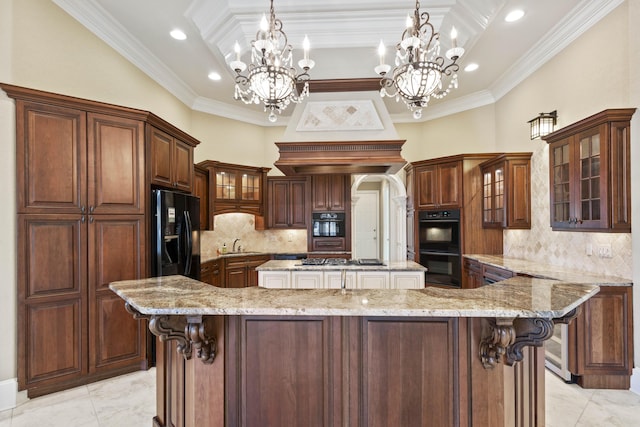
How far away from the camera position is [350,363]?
→ 1612 mm

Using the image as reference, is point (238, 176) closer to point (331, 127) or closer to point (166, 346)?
point (331, 127)

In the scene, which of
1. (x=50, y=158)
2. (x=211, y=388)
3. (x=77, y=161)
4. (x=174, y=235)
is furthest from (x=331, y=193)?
(x=211, y=388)

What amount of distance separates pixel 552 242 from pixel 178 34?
5.08 m

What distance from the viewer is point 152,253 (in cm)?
317

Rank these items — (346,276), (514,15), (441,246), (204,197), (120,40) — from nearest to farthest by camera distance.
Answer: (514,15), (120,40), (346,276), (441,246), (204,197)

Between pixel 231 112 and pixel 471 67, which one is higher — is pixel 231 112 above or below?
below

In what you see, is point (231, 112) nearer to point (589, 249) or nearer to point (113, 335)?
point (113, 335)

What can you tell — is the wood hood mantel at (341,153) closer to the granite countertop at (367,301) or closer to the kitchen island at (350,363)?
the granite countertop at (367,301)

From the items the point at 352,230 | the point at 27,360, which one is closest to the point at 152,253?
the point at 27,360

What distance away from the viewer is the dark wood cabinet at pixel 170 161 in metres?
3.25

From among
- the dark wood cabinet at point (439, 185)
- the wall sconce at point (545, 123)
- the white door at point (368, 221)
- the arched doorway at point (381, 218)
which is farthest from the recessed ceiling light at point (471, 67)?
the white door at point (368, 221)

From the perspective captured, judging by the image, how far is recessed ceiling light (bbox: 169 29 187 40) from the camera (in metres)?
3.56

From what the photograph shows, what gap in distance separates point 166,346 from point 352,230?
14.8 feet

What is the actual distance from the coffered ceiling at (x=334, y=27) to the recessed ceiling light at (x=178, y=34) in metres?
0.06
